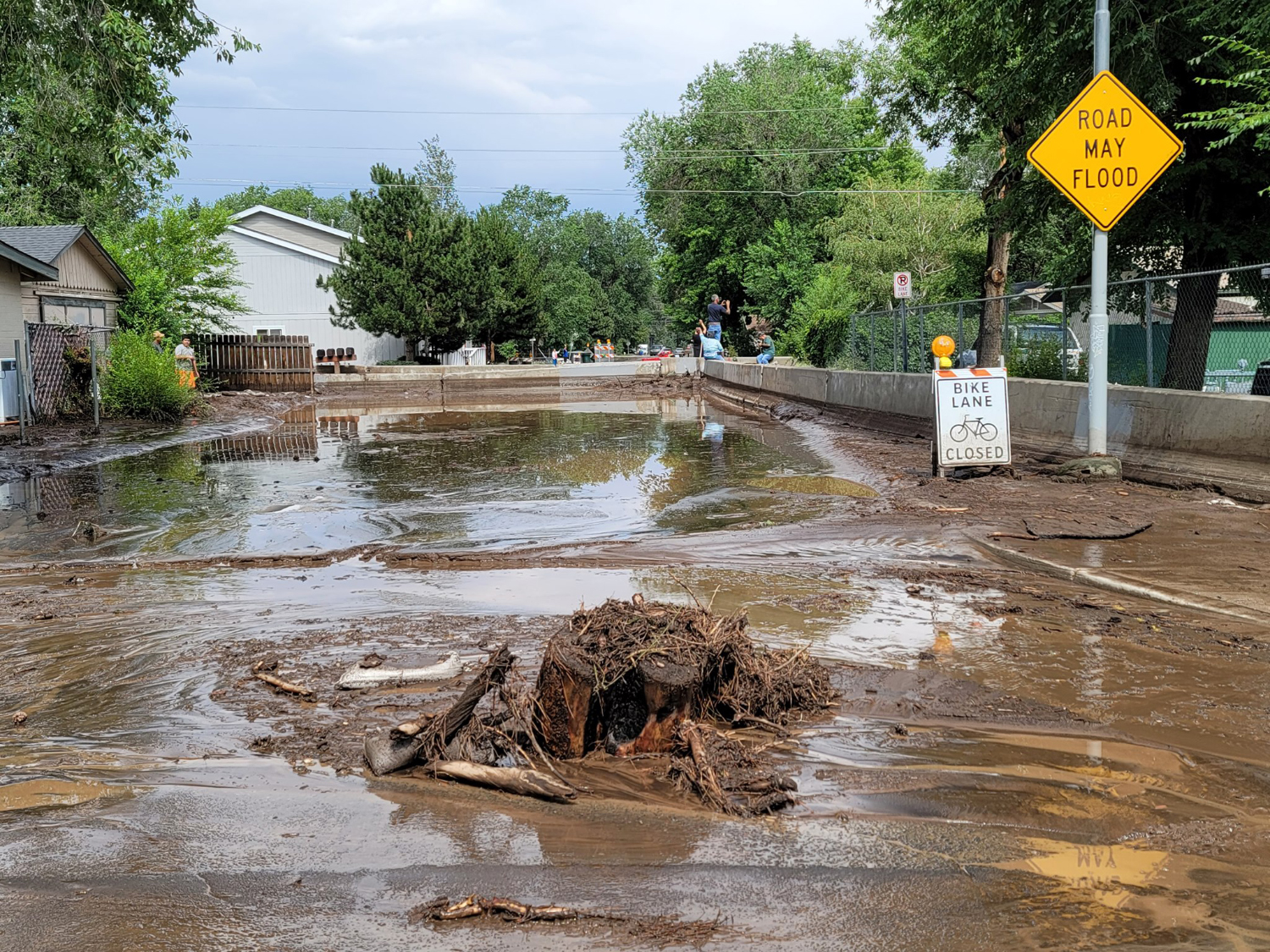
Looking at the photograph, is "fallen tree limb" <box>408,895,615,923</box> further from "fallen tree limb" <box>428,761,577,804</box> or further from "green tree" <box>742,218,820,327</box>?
"green tree" <box>742,218,820,327</box>

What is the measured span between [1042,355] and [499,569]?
11.3 m

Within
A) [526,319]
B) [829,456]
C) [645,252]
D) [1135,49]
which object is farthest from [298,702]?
[645,252]

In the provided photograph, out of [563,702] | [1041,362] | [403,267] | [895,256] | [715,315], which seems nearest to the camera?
[563,702]

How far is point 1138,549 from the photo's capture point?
862 cm

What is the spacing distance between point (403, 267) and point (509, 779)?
42468 millimetres

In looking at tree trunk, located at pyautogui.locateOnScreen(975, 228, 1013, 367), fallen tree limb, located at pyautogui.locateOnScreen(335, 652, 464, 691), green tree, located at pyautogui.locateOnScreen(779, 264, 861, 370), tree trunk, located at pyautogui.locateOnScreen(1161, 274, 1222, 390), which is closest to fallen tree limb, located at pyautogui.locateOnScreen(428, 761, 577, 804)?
fallen tree limb, located at pyautogui.locateOnScreen(335, 652, 464, 691)

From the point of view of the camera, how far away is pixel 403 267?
44.8 metres

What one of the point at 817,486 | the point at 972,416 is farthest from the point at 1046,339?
the point at 817,486

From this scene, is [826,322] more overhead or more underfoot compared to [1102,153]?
more underfoot

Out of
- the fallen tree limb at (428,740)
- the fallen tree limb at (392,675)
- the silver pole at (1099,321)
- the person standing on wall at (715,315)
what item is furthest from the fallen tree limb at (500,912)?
the person standing on wall at (715,315)

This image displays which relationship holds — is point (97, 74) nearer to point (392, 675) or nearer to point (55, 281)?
point (55, 281)

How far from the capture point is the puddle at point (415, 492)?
10.6 m

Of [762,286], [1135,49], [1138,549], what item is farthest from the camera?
[762,286]

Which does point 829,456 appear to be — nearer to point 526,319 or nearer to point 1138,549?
point 1138,549
